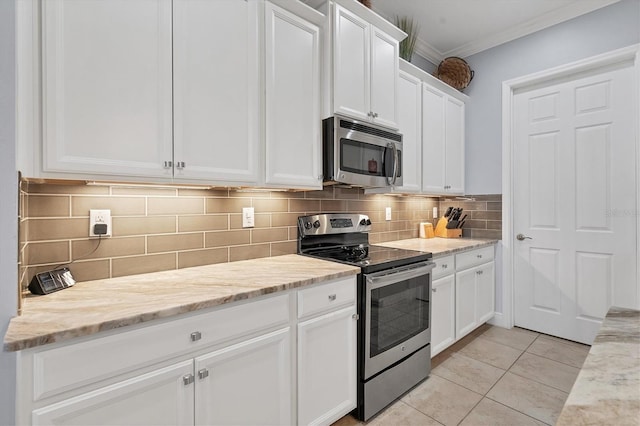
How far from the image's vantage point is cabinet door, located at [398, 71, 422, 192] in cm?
266

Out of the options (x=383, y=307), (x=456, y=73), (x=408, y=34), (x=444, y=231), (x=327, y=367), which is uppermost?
(x=408, y=34)

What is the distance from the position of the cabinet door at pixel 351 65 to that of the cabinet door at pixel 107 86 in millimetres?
986

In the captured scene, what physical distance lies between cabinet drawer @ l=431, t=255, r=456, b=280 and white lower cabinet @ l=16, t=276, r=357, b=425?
0.92 m

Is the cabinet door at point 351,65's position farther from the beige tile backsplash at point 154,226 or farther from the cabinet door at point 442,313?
the cabinet door at point 442,313

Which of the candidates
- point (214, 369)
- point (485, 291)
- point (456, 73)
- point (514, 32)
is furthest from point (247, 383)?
point (514, 32)

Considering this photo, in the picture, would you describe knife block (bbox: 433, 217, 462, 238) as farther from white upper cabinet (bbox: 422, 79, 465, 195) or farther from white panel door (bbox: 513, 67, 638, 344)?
white panel door (bbox: 513, 67, 638, 344)

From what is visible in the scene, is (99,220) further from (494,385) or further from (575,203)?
(575,203)

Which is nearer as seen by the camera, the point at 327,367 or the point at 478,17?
the point at 327,367

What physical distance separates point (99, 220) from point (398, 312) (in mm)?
1715

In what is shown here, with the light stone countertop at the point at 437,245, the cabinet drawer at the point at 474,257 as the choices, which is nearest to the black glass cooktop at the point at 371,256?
the light stone countertop at the point at 437,245

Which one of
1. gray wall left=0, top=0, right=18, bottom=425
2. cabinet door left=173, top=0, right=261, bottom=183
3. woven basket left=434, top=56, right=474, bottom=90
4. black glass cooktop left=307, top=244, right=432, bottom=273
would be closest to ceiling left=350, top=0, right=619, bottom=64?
woven basket left=434, top=56, right=474, bottom=90

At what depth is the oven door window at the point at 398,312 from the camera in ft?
6.04

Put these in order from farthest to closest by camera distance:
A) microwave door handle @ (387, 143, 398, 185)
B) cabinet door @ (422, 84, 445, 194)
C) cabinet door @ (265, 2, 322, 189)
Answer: cabinet door @ (422, 84, 445, 194) < microwave door handle @ (387, 143, 398, 185) < cabinet door @ (265, 2, 322, 189)

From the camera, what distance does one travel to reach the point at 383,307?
1.89m
